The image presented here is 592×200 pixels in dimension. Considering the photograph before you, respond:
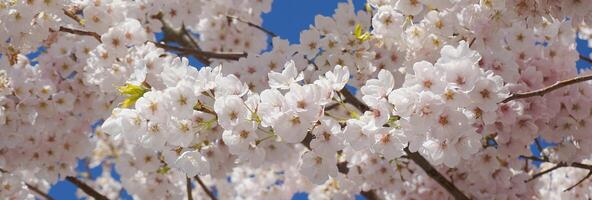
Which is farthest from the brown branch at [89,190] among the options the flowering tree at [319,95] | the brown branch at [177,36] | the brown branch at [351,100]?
the brown branch at [177,36]

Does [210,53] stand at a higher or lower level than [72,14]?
lower

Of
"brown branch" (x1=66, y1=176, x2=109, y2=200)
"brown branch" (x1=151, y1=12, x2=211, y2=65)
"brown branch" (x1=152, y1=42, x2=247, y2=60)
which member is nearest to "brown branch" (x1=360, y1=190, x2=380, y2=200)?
"brown branch" (x1=152, y1=42, x2=247, y2=60)

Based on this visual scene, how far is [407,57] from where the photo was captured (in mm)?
4547

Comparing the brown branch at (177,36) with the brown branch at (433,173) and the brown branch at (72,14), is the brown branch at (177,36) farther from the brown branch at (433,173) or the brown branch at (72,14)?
the brown branch at (433,173)

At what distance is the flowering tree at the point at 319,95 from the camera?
3.06 metres

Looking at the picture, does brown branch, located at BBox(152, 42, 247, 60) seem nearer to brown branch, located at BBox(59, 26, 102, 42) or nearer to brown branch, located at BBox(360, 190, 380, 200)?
brown branch, located at BBox(59, 26, 102, 42)

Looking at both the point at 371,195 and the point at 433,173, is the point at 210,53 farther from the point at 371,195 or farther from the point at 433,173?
the point at 371,195

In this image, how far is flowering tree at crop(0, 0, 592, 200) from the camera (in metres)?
3.06

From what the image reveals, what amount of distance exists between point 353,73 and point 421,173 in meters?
1.11

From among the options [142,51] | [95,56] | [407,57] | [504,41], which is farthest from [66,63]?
[504,41]

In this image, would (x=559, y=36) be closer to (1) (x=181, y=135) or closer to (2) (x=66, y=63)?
(1) (x=181, y=135)

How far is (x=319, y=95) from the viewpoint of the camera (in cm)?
305

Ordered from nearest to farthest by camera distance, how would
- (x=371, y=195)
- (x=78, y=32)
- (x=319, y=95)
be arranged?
(x=319, y=95)
(x=78, y=32)
(x=371, y=195)

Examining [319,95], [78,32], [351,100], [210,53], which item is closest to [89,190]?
[78,32]
